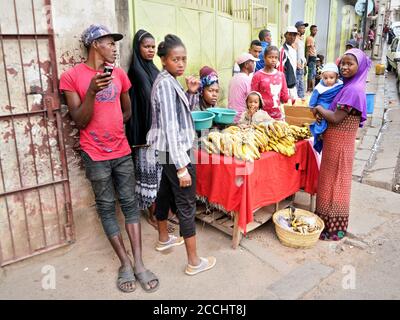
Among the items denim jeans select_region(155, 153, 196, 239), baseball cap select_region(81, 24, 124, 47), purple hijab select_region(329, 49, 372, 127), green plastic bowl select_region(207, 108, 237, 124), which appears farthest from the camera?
green plastic bowl select_region(207, 108, 237, 124)

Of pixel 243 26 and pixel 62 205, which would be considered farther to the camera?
pixel 243 26

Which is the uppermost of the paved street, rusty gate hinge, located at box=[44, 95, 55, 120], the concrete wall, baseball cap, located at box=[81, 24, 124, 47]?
the concrete wall

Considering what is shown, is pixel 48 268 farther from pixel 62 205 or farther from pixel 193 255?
pixel 193 255

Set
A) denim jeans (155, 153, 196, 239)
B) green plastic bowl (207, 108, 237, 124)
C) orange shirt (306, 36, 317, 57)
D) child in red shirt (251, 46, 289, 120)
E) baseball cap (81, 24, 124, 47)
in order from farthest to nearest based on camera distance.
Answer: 1. orange shirt (306, 36, 317, 57)
2. child in red shirt (251, 46, 289, 120)
3. green plastic bowl (207, 108, 237, 124)
4. denim jeans (155, 153, 196, 239)
5. baseball cap (81, 24, 124, 47)

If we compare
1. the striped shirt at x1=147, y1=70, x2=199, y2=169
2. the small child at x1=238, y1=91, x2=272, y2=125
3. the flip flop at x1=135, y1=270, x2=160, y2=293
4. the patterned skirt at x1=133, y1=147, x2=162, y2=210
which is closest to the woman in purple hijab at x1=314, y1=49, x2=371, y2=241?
the small child at x1=238, y1=91, x2=272, y2=125

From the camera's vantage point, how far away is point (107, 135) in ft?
9.66

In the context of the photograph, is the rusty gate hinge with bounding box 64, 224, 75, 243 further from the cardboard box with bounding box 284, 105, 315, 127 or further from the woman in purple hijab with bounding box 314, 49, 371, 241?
the cardboard box with bounding box 284, 105, 315, 127

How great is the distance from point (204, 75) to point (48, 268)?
8.64 feet

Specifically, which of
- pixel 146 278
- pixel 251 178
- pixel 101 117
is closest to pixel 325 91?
pixel 251 178

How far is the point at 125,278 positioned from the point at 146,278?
175 millimetres

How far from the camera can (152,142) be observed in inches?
116

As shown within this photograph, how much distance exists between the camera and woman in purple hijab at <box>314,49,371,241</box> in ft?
10.6

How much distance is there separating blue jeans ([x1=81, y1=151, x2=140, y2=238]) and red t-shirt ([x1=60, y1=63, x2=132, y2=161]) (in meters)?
0.07
